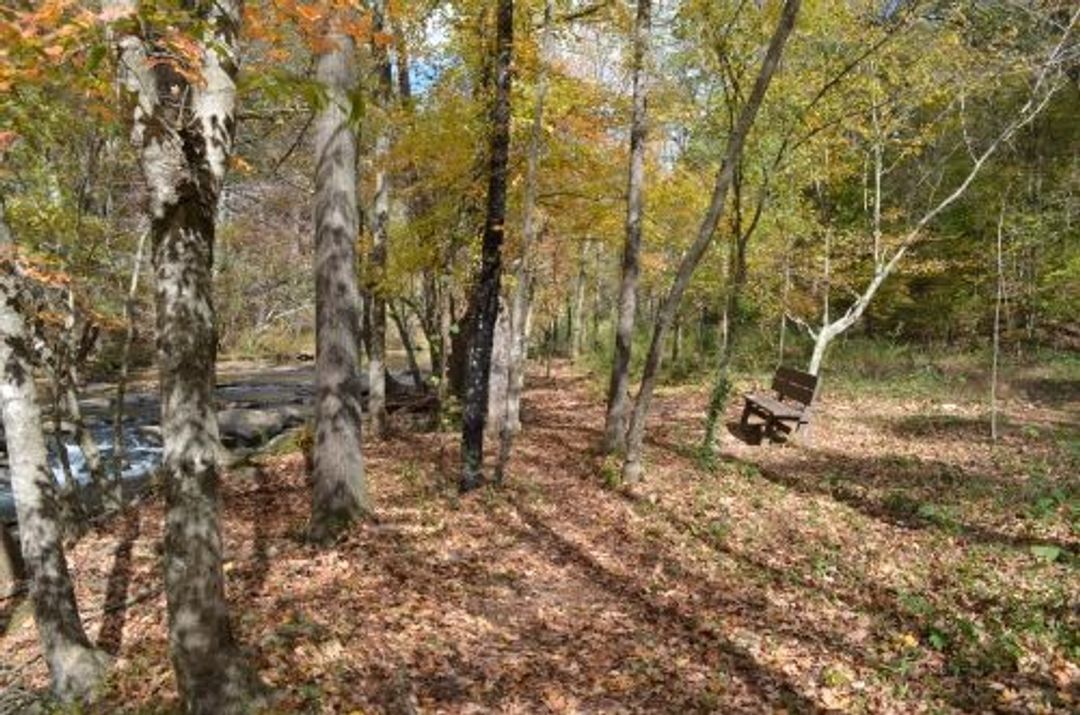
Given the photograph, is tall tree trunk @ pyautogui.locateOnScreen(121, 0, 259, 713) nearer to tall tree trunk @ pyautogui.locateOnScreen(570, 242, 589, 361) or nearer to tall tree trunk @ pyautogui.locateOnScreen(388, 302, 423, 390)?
tall tree trunk @ pyautogui.locateOnScreen(388, 302, 423, 390)

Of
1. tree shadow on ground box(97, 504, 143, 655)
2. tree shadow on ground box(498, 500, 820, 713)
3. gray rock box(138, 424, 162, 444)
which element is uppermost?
tree shadow on ground box(498, 500, 820, 713)

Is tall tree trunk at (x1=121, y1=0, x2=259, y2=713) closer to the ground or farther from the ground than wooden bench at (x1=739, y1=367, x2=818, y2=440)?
farther from the ground

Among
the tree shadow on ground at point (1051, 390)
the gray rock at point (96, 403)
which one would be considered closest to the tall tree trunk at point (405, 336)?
the gray rock at point (96, 403)

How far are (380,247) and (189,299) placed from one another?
31.7 ft

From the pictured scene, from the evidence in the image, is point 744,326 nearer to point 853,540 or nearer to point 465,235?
point 465,235

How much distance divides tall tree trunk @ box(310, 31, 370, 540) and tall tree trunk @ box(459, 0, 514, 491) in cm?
169

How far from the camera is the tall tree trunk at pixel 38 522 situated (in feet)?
17.8

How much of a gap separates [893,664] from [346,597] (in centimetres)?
444

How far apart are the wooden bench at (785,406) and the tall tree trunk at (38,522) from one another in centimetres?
1040

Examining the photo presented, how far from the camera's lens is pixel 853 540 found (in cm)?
855

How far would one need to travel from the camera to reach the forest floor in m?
5.47

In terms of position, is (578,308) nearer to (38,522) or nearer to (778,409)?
(778,409)

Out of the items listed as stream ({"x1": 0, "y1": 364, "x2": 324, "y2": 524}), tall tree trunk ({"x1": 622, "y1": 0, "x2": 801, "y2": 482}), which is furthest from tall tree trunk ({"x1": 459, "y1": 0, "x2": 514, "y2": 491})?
stream ({"x1": 0, "y1": 364, "x2": 324, "y2": 524})

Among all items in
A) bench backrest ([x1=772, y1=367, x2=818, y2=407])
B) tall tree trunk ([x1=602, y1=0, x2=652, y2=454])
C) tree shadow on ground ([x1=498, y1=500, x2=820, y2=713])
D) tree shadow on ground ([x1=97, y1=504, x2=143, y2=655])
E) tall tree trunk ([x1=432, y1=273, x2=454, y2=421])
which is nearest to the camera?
tree shadow on ground ([x1=498, y1=500, x2=820, y2=713])
